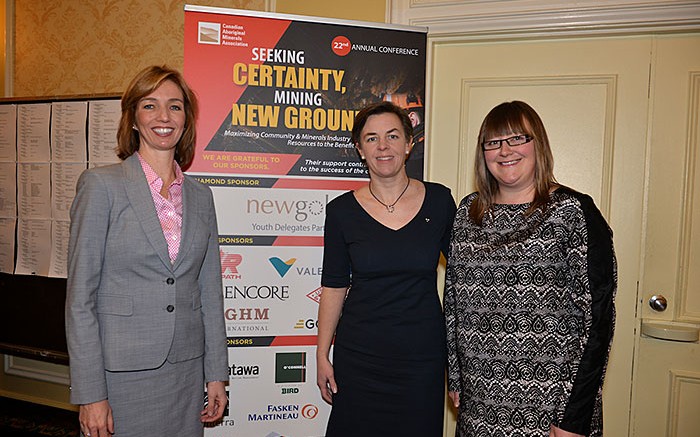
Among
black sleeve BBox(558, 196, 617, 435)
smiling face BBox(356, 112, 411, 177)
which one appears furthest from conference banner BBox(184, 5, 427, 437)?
black sleeve BBox(558, 196, 617, 435)

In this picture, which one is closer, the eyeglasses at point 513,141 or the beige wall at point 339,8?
the eyeglasses at point 513,141

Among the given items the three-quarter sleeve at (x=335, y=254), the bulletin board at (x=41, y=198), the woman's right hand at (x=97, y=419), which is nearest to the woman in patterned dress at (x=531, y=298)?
the three-quarter sleeve at (x=335, y=254)

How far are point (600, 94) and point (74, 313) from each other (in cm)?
227

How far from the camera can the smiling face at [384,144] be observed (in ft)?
6.84

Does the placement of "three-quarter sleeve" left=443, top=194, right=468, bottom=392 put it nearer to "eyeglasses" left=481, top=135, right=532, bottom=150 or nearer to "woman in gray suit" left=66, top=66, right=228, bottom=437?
"eyeglasses" left=481, top=135, right=532, bottom=150

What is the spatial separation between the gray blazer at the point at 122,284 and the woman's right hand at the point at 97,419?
1.3 inches

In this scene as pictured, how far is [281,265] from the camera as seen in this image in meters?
2.41

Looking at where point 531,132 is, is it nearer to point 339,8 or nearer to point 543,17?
point 543,17

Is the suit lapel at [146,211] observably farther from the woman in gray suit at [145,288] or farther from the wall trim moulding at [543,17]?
the wall trim moulding at [543,17]

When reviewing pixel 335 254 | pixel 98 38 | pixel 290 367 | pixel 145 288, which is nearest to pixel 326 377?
pixel 290 367

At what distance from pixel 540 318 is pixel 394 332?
0.55m

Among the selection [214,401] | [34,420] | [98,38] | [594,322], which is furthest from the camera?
Result: [34,420]

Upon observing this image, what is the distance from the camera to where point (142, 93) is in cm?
183

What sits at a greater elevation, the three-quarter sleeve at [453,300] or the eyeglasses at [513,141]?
the eyeglasses at [513,141]
